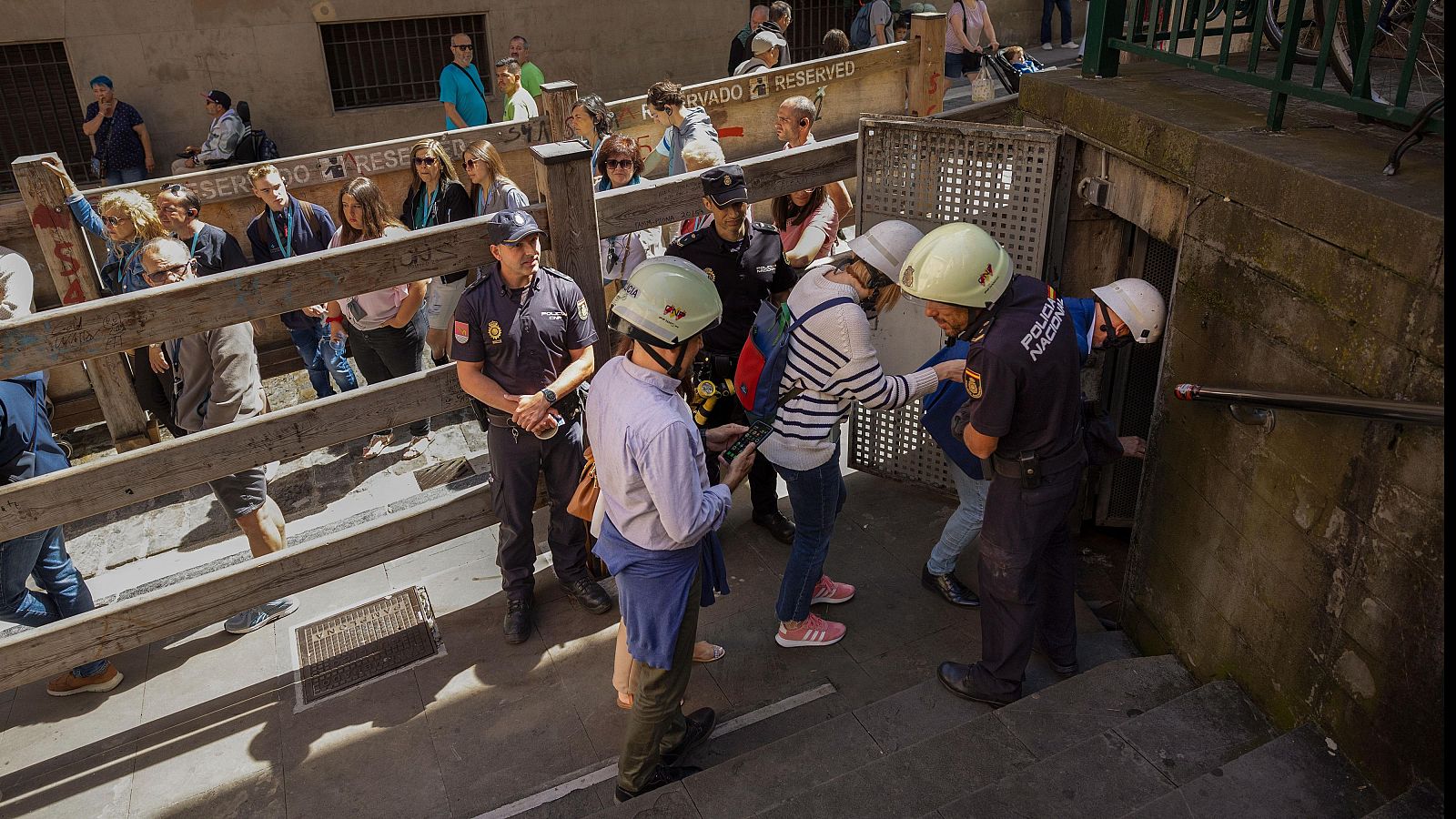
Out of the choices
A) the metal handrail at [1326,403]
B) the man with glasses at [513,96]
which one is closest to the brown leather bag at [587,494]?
the metal handrail at [1326,403]

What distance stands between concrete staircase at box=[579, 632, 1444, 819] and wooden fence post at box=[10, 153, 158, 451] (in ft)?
16.9

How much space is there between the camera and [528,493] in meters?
4.56

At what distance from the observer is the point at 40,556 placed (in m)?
4.52

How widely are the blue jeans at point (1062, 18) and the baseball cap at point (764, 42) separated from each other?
7.88 m

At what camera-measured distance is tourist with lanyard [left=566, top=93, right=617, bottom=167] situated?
7984 millimetres

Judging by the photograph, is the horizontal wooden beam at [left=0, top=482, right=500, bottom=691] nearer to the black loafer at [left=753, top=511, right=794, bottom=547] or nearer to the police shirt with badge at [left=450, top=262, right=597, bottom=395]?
the police shirt with badge at [left=450, top=262, right=597, bottom=395]

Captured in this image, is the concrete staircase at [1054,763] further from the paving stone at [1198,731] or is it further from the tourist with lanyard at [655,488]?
the tourist with lanyard at [655,488]

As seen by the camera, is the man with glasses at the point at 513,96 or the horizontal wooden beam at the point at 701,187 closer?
the horizontal wooden beam at the point at 701,187

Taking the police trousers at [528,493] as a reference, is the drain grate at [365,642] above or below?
below

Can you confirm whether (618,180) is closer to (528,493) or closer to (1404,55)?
(528,493)

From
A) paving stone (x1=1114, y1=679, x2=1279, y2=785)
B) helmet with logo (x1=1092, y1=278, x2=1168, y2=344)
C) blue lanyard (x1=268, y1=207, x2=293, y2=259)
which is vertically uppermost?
helmet with logo (x1=1092, y1=278, x2=1168, y2=344)

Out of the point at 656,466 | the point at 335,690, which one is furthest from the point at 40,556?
the point at 656,466

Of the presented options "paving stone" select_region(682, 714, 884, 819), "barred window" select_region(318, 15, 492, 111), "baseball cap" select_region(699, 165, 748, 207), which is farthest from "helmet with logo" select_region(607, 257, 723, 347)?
"barred window" select_region(318, 15, 492, 111)

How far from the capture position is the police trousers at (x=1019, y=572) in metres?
3.76
